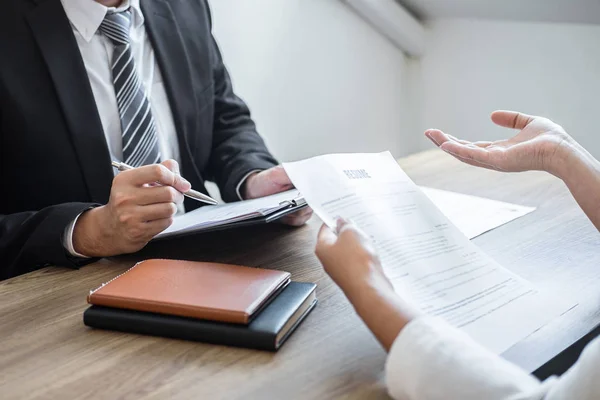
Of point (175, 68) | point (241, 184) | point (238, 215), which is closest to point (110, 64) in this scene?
point (175, 68)

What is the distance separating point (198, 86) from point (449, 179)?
621 mm

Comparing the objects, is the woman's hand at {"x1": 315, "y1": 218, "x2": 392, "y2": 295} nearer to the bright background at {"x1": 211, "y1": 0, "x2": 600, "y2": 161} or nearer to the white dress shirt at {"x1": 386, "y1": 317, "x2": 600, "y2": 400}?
the white dress shirt at {"x1": 386, "y1": 317, "x2": 600, "y2": 400}

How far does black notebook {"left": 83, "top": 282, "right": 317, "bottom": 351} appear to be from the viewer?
0.81 m

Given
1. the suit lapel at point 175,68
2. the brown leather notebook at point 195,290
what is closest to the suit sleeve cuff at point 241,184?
the suit lapel at point 175,68

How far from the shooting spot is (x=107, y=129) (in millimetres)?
1394

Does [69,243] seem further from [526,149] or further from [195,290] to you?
[526,149]

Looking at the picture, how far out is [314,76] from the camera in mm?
2348

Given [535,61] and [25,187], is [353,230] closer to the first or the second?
[25,187]

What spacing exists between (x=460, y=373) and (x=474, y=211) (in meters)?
0.70

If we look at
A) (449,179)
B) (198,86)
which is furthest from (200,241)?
(449,179)

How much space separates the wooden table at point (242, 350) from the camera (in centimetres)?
75

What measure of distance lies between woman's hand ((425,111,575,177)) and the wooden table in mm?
133

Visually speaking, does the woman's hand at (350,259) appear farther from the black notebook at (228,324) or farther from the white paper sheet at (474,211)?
the white paper sheet at (474,211)

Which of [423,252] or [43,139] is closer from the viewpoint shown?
[423,252]
